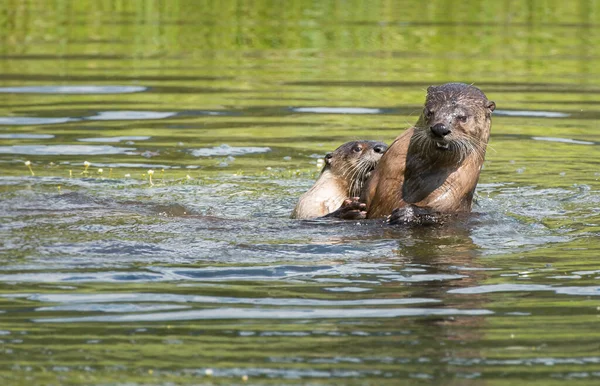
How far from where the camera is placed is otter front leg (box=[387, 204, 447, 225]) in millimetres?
7004

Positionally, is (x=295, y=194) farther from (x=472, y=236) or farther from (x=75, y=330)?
(x=75, y=330)

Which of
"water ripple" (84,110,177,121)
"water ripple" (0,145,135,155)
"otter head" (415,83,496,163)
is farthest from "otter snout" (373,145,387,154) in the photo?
"water ripple" (84,110,177,121)

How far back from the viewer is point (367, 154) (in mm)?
7941

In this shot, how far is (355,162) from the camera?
796 centimetres

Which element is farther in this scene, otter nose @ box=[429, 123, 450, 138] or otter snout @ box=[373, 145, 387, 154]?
otter snout @ box=[373, 145, 387, 154]

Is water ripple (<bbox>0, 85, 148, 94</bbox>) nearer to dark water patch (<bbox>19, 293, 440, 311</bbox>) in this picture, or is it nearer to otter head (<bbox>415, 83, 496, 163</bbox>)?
otter head (<bbox>415, 83, 496, 163</bbox>)

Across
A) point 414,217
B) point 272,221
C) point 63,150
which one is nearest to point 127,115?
point 63,150

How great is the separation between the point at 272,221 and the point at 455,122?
4.04ft

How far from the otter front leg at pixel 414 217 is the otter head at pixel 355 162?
2.68 feet

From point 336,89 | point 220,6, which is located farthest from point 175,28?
point 336,89

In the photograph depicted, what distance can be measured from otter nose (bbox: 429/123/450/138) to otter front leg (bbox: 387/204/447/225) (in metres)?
0.55

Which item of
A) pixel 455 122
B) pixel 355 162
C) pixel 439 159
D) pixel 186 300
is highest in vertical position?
pixel 455 122

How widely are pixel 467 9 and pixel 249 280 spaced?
14.1 metres

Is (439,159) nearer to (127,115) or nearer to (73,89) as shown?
(127,115)
